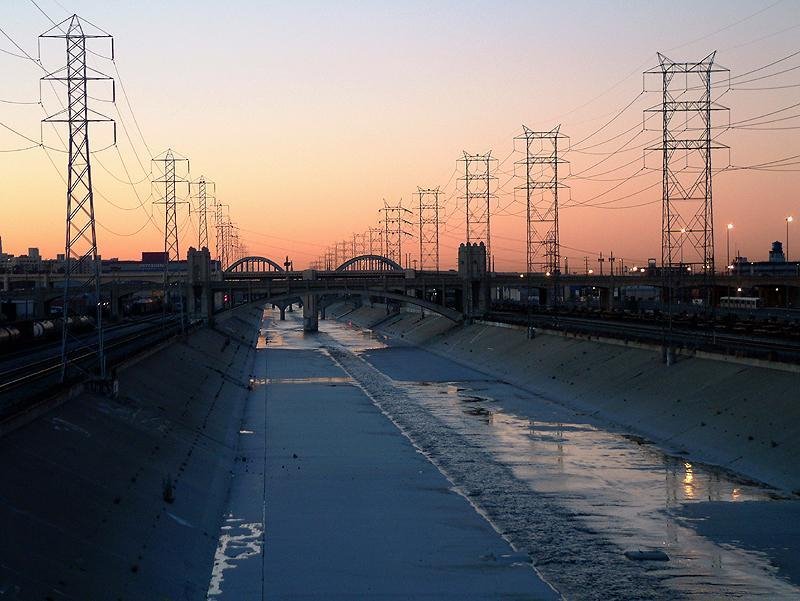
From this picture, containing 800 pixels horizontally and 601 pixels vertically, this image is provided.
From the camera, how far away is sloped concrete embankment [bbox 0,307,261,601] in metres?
23.7

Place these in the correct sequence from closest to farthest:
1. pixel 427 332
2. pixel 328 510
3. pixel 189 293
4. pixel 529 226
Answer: pixel 328 510, pixel 529 226, pixel 189 293, pixel 427 332

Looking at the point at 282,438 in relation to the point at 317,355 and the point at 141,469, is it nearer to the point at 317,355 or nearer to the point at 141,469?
the point at 141,469

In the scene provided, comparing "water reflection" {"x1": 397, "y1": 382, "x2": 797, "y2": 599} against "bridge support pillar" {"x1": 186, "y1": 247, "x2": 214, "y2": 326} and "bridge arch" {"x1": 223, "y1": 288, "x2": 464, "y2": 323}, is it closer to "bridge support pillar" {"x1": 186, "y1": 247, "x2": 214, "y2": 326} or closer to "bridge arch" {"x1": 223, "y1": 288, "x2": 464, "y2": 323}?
"bridge arch" {"x1": 223, "y1": 288, "x2": 464, "y2": 323}

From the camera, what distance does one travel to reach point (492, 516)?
35094 millimetres

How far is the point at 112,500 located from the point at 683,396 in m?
35.0

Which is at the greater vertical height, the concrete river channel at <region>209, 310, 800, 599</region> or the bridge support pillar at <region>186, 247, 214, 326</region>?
the bridge support pillar at <region>186, 247, 214, 326</region>

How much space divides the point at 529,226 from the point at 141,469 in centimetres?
8727

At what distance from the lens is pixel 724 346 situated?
58.4 m

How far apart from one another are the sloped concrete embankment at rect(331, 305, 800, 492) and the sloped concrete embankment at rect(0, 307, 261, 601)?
2183 centimetres

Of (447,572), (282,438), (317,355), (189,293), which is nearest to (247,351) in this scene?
(317,355)

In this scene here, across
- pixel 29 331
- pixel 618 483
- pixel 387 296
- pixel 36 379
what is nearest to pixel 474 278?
pixel 387 296

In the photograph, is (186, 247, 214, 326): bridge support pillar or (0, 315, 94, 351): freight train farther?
(186, 247, 214, 326): bridge support pillar

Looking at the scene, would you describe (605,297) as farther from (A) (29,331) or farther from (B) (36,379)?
(B) (36,379)

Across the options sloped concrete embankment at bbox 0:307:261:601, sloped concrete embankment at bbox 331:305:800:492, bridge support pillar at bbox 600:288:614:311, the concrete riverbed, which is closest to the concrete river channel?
the concrete riverbed
